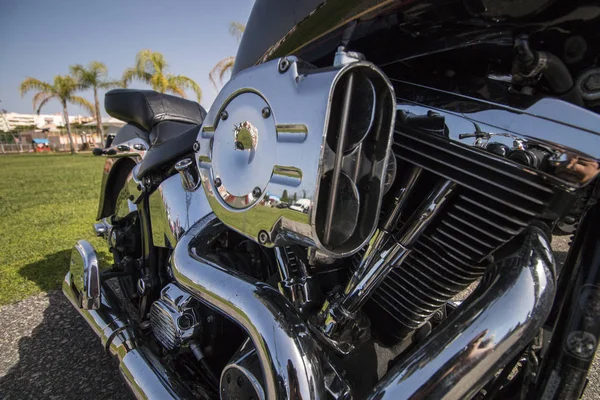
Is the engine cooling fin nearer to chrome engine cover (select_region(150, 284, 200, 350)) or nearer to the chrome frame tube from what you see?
the chrome frame tube

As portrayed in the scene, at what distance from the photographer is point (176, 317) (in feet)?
4.10

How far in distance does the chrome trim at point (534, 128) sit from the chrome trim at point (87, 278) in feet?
4.76

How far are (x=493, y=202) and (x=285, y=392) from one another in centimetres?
59

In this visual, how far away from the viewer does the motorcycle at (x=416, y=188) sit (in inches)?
26.8

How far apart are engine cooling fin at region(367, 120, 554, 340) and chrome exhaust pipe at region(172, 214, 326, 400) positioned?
0.30 m

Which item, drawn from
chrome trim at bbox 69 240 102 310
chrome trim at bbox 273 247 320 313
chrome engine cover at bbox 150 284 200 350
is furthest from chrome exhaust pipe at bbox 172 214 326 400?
chrome trim at bbox 69 240 102 310

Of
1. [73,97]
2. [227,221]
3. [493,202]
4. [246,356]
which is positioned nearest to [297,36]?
[227,221]

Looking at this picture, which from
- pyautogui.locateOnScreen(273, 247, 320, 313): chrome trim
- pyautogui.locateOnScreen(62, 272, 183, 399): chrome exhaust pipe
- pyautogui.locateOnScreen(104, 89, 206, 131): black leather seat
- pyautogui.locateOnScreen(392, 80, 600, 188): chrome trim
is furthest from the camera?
pyautogui.locateOnScreen(104, 89, 206, 131): black leather seat

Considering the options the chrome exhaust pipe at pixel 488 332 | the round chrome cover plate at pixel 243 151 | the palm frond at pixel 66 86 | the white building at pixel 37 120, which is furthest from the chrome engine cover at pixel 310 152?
the white building at pixel 37 120

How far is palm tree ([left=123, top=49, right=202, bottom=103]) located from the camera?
18.0m

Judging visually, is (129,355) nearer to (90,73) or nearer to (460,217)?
(460,217)

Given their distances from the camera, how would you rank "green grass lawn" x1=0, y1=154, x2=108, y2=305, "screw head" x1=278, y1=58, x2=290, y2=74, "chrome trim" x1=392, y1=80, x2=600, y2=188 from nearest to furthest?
"chrome trim" x1=392, y1=80, x2=600, y2=188 < "screw head" x1=278, y1=58, x2=290, y2=74 < "green grass lawn" x1=0, y1=154, x2=108, y2=305

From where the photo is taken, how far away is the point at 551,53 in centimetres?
73

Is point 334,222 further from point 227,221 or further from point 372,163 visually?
point 227,221
